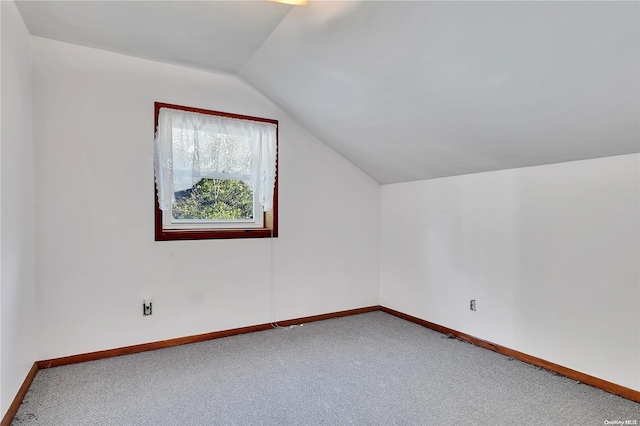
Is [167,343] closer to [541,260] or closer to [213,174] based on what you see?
[213,174]

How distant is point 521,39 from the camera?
1.62 metres

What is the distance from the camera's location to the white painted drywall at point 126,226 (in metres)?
2.52

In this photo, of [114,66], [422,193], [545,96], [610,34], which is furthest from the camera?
[422,193]

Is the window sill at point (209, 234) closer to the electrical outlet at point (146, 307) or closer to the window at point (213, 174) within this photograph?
the window at point (213, 174)

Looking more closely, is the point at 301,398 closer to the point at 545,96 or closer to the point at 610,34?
the point at 545,96

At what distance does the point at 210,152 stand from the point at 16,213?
1364 mm

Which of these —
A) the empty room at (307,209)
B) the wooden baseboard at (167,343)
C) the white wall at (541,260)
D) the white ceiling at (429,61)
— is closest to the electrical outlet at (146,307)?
the empty room at (307,209)

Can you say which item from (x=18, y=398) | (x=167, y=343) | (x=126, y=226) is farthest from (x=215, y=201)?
(x=18, y=398)

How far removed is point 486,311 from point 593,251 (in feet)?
3.08

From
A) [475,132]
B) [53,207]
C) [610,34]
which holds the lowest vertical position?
[53,207]

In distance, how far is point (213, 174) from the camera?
304 centimetres

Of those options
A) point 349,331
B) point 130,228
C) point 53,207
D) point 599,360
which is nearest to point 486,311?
point 599,360

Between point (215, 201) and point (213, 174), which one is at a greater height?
point (213, 174)

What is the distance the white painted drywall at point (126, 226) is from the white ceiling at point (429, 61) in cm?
23
